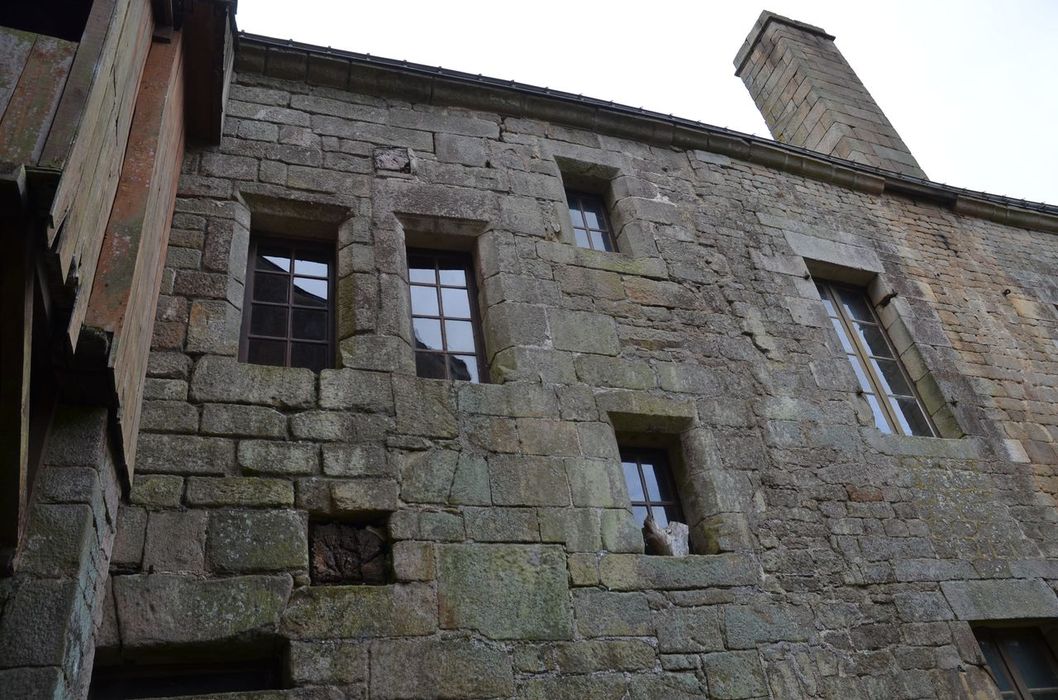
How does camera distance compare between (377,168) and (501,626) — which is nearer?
(501,626)

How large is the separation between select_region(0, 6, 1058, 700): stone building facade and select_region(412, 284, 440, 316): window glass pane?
0.06 m

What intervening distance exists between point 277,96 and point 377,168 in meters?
0.85

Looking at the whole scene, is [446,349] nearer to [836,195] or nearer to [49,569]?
[49,569]

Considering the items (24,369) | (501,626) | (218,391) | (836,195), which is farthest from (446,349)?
(836,195)

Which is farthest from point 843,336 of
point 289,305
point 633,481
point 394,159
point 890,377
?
point 289,305

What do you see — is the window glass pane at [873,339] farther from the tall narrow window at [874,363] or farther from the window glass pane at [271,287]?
the window glass pane at [271,287]

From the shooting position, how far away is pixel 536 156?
17.0 feet

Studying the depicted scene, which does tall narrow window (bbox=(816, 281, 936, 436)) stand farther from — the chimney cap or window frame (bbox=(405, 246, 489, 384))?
the chimney cap

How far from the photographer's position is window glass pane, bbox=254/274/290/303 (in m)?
3.91

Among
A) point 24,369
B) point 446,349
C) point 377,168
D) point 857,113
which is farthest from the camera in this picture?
point 857,113

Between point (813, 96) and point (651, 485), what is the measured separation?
590 cm

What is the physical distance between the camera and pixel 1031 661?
13.8 ft

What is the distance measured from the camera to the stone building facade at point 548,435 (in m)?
2.88

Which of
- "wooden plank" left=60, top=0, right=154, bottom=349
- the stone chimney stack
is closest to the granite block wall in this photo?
"wooden plank" left=60, top=0, right=154, bottom=349
